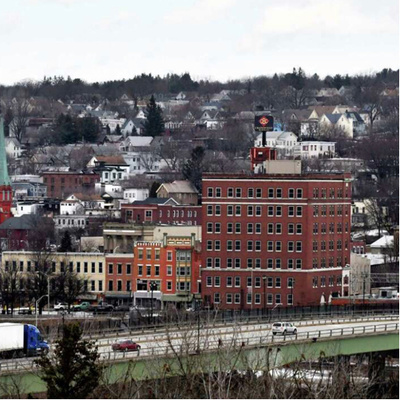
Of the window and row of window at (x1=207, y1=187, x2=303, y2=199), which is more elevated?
row of window at (x1=207, y1=187, x2=303, y2=199)

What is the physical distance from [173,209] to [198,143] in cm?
7397

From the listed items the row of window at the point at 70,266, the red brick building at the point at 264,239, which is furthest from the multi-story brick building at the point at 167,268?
the red brick building at the point at 264,239

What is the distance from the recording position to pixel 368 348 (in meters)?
67.6

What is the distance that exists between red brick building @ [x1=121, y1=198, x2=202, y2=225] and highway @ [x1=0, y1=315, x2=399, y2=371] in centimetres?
4134

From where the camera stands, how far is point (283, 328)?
67000 millimetres

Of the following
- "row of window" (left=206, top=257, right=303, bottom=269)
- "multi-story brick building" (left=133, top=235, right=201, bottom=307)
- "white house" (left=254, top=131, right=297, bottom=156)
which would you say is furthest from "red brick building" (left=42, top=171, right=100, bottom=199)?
"row of window" (left=206, top=257, right=303, bottom=269)

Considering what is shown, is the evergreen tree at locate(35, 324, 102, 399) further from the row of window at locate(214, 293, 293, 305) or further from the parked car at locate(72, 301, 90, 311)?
the parked car at locate(72, 301, 90, 311)

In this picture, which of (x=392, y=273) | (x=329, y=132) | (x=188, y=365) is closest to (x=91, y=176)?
(x=329, y=132)

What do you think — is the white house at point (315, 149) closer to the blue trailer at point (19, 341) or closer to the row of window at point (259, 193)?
the row of window at point (259, 193)

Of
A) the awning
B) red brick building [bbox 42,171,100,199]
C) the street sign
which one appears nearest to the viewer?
the awning

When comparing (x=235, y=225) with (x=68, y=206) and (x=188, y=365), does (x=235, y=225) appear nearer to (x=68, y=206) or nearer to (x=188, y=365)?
(x=188, y=365)

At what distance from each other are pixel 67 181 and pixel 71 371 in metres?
111

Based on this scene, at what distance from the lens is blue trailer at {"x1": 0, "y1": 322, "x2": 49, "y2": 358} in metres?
61.6

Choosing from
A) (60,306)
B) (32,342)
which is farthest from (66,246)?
(32,342)
